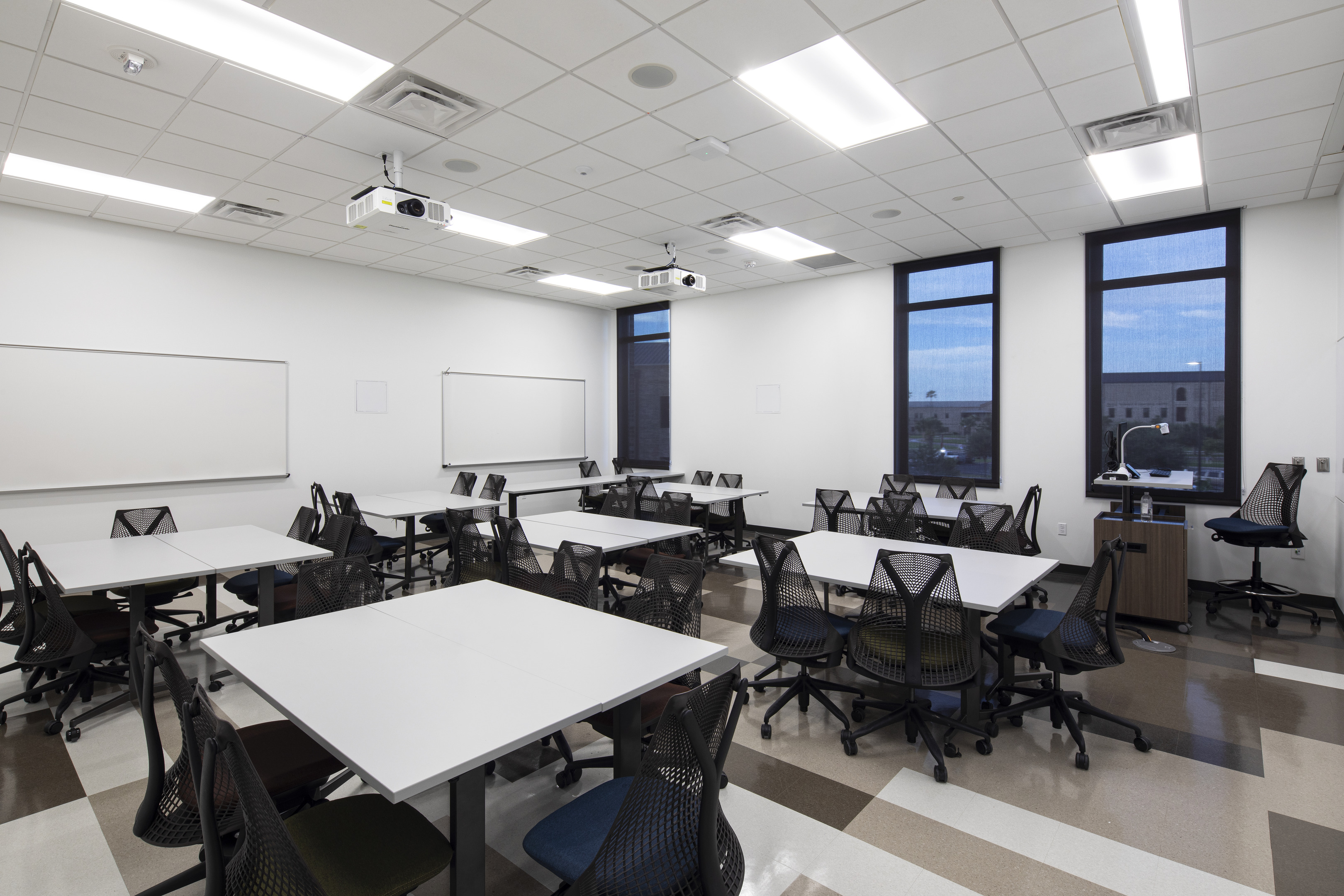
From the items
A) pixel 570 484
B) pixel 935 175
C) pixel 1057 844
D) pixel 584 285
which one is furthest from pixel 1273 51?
pixel 570 484

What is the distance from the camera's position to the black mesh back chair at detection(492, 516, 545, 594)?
3705 millimetres

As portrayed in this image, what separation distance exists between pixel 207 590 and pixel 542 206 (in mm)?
3829

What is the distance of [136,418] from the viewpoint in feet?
20.0

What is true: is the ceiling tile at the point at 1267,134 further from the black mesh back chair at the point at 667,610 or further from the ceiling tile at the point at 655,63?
the black mesh back chair at the point at 667,610

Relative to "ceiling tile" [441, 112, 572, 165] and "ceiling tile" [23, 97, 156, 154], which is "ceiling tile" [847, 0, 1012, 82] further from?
"ceiling tile" [23, 97, 156, 154]

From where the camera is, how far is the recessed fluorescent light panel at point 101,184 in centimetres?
470

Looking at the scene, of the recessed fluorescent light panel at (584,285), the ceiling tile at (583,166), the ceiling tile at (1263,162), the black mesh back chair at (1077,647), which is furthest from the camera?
the recessed fluorescent light panel at (584,285)

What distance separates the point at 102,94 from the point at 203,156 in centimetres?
83

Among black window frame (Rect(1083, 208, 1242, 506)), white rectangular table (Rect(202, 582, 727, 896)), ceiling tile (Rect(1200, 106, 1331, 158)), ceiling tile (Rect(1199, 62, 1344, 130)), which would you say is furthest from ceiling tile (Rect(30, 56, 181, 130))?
black window frame (Rect(1083, 208, 1242, 506))

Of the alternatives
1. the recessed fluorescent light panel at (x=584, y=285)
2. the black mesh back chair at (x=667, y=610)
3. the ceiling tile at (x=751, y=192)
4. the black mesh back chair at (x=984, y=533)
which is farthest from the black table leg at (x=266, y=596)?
the recessed fluorescent light panel at (x=584, y=285)

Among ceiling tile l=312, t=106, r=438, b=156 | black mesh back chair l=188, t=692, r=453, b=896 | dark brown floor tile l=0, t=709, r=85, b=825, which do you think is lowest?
dark brown floor tile l=0, t=709, r=85, b=825

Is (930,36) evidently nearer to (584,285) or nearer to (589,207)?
(589,207)

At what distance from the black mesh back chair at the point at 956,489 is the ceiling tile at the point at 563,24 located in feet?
17.4

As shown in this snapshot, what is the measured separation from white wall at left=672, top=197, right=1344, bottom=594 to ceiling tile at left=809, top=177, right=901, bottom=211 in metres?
2.38
